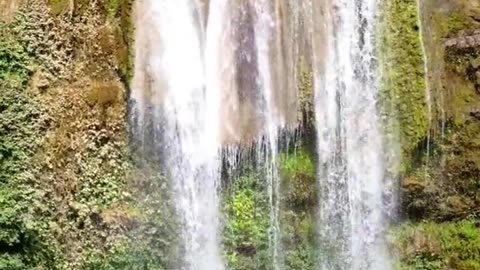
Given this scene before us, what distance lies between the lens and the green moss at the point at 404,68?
8812mm

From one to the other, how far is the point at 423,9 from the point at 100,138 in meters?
3.68

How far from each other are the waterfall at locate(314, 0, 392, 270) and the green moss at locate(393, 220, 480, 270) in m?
0.26

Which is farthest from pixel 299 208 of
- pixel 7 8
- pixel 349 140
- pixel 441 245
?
pixel 7 8

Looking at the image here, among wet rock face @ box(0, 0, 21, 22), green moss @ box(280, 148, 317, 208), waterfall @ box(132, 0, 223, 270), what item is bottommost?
Result: green moss @ box(280, 148, 317, 208)

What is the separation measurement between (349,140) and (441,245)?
156cm

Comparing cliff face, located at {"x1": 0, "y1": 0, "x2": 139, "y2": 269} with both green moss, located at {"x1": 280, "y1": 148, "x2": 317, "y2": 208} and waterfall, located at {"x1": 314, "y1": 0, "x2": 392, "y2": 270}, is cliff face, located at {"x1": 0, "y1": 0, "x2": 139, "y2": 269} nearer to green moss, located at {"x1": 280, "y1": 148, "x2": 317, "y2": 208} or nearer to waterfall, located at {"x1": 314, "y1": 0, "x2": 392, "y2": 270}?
green moss, located at {"x1": 280, "y1": 148, "x2": 317, "y2": 208}

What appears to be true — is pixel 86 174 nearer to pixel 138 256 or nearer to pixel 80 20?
pixel 138 256

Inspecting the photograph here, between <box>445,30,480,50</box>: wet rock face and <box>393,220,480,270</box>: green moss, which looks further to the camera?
<box>393,220,480,270</box>: green moss

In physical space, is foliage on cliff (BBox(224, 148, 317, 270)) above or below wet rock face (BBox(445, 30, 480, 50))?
below

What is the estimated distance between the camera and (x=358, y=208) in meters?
9.18

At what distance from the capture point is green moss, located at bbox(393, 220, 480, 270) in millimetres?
9117

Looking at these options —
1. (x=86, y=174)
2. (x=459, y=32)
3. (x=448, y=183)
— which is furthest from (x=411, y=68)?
(x=86, y=174)

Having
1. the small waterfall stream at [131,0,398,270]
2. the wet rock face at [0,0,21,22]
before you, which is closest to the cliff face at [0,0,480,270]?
the wet rock face at [0,0,21,22]

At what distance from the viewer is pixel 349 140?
901cm
